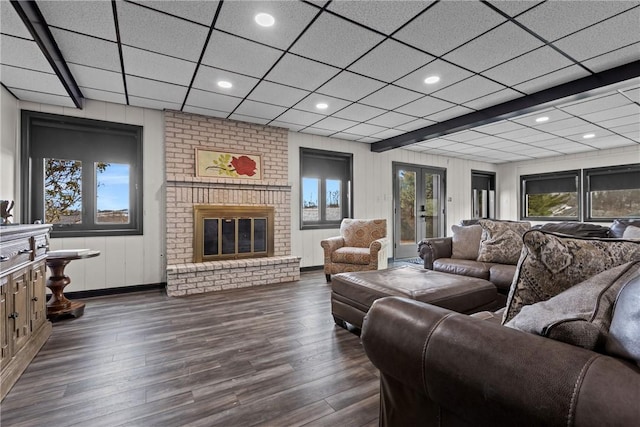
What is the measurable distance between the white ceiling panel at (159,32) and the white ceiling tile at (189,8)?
0.07 meters

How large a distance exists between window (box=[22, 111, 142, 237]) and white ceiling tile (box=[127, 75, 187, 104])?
27.7 inches

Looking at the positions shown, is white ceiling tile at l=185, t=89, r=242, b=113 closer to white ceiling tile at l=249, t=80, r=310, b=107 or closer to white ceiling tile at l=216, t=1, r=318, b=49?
white ceiling tile at l=249, t=80, r=310, b=107

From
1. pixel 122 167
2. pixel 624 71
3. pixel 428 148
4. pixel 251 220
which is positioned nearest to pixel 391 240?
pixel 428 148

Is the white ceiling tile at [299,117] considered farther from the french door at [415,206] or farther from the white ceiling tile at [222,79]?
the french door at [415,206]

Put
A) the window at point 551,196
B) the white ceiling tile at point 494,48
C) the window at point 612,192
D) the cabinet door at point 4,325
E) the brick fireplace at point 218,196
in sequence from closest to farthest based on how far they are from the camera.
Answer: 1. the cabinet door at point 4,325
2. the white ceiling tile at point 494,48
3. the brick fireplace at point 218,196
4. the window at point 612,192
5. the window at point 551,196

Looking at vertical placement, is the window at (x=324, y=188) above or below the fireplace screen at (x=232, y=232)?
above

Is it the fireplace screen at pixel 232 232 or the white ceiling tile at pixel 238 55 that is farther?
the fireplace screen at pixel 232 232

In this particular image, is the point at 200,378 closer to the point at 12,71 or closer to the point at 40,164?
the point at 12,71

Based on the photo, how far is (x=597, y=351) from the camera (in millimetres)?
799

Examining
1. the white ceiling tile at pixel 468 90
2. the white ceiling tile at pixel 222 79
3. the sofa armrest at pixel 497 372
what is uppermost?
the white ceiling tile at pixel 222 79

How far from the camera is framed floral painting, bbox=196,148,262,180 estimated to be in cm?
455

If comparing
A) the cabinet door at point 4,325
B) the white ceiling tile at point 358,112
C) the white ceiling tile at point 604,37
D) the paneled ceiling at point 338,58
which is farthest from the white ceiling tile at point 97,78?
the white ceiling tile at point 604,37

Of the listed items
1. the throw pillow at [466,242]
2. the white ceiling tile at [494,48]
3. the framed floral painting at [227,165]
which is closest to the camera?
the white ceiling tile at [494,48]

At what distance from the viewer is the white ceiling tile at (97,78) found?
3.03 meters
